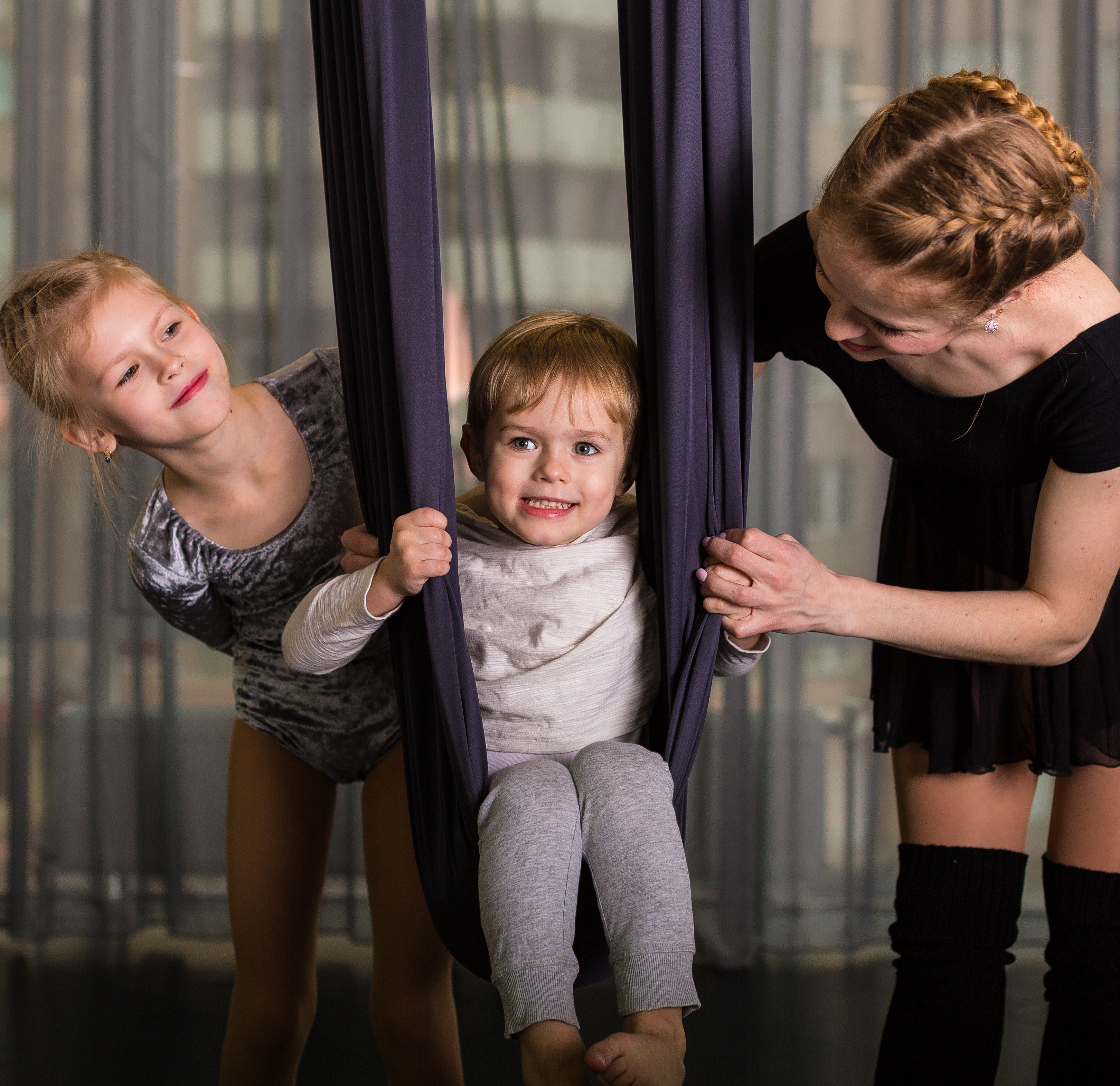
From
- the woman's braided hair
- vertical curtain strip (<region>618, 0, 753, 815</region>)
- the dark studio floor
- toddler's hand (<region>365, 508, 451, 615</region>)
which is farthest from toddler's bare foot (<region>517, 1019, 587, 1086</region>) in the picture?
the dark studio floor

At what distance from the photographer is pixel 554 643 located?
1236 millimetres

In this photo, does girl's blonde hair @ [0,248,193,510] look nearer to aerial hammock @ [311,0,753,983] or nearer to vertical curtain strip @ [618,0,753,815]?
aerial hammock @ [311,0,753,983]

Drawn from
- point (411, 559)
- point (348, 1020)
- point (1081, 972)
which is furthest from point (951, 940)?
point (348, 1020)

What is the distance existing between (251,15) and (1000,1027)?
104 inches

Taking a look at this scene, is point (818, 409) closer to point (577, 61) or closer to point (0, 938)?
point (577, 61)

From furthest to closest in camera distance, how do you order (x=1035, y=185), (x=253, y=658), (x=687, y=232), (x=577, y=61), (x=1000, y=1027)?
(x=577, y=61) < (x=253, y=658) < (x=1000, y=1027) < (x=687, y=232) < (x=1035, y=185)

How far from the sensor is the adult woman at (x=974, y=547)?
100 centimetres

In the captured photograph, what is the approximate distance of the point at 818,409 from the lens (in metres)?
2.62

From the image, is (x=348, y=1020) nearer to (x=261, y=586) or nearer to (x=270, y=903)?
(x=270, y=903)

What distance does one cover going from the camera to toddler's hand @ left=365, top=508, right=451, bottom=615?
1073mm

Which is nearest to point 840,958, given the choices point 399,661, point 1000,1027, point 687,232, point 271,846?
point 1000,1027

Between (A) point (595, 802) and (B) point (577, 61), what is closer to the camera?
(A) point (595, 802)

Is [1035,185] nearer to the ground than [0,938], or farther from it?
farther from it

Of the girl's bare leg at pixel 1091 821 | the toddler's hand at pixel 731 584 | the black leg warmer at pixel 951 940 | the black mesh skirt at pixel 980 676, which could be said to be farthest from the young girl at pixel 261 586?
the girl's bare leg at pixel 1091 821
